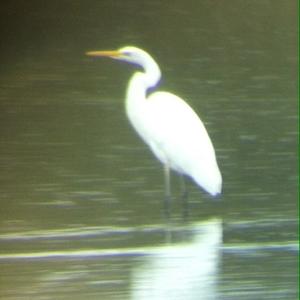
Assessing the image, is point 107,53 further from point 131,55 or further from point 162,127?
point 162,127

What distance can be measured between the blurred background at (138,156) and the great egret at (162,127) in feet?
0.07

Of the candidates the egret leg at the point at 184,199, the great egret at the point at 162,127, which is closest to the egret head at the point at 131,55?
the great egret at the point at 162,127

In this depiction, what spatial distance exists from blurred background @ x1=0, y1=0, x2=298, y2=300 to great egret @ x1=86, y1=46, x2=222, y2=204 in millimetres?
21

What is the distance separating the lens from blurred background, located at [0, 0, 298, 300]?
9.68 feet

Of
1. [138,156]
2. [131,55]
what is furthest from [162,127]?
[131,55]

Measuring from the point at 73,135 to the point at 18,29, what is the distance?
314mm

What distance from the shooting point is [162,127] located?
3.03m

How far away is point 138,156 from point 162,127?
0.11m

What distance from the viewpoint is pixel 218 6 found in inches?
118

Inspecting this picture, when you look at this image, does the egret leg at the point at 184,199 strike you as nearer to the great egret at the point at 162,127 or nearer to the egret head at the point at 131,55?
the great egret at the point at 162,127

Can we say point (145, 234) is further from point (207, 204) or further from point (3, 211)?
point (3, 211)

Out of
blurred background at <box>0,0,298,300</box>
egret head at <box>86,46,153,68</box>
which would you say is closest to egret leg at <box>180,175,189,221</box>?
blurred background at <box>0,0,298,300</box>

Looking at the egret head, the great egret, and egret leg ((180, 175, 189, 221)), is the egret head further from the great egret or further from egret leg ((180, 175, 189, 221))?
egret leg ((180, 175, 189, 221))

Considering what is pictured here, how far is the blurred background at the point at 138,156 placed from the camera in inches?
116
